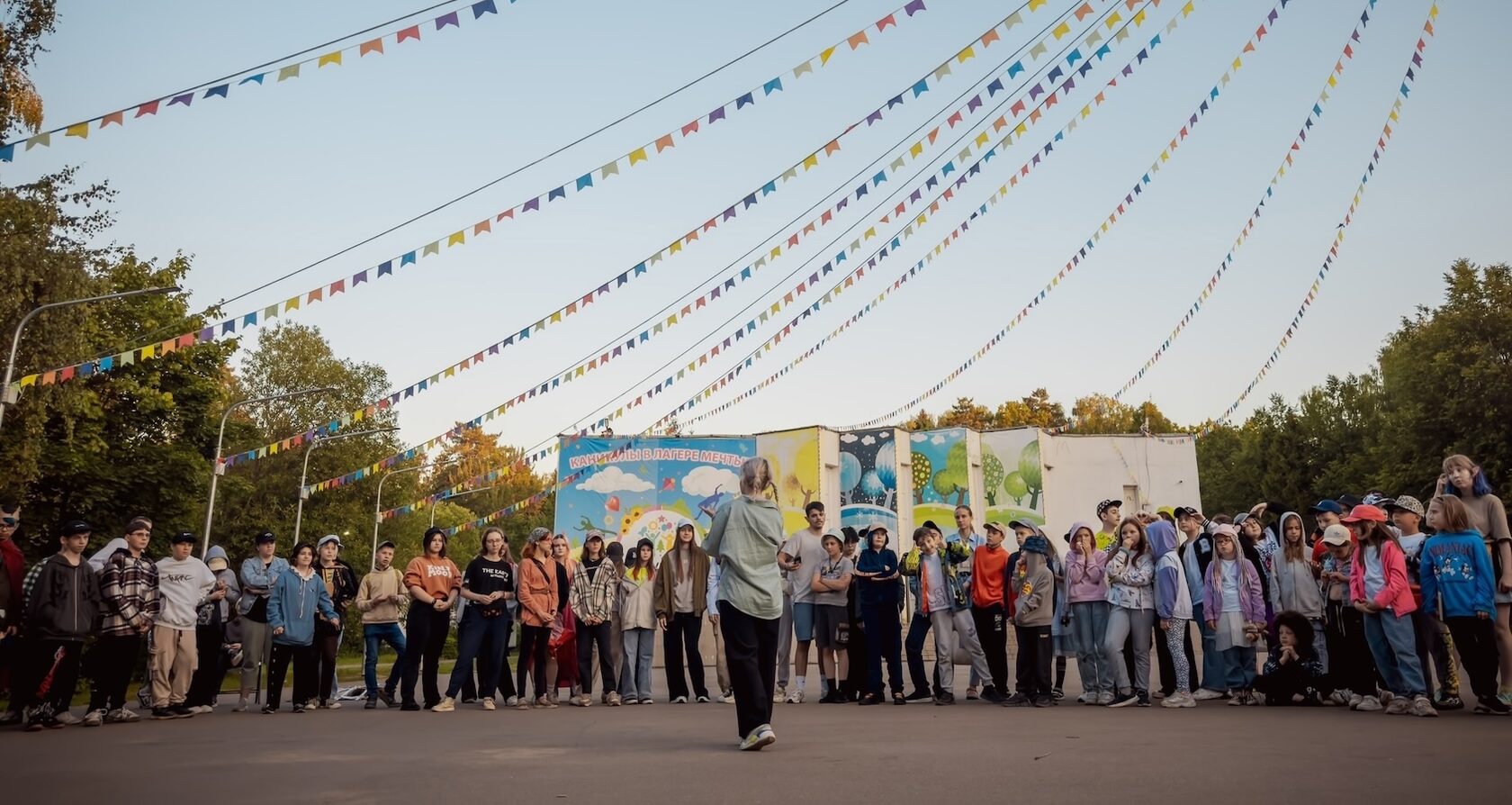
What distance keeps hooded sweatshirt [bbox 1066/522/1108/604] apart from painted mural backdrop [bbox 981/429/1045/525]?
33820 mm

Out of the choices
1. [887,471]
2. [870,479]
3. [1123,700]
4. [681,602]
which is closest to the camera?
[1123,700]

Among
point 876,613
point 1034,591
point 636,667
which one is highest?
point 1034,591

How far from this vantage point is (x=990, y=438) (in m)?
45.9

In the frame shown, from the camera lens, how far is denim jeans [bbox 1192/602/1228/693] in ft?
35.9

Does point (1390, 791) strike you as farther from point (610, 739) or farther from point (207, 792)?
point (207, 792)

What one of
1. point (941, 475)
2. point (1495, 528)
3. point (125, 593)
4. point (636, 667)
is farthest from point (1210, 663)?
point (941, 475)

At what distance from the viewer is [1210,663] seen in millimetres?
11086

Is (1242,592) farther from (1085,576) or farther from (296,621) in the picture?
(296,621)

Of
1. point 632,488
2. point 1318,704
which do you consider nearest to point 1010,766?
point 1318,704

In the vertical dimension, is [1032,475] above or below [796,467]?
below

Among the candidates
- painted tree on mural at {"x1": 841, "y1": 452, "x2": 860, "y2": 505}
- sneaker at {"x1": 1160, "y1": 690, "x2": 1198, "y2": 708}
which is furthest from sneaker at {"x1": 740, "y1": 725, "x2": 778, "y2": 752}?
painted tree on mural at {"x1": 841, "y1": 452, "x2": 860, "y2": 505}

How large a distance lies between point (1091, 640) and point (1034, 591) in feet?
2.36

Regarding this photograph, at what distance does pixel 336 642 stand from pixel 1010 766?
8.35 m

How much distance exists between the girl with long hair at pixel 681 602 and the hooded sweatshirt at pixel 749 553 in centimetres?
429
